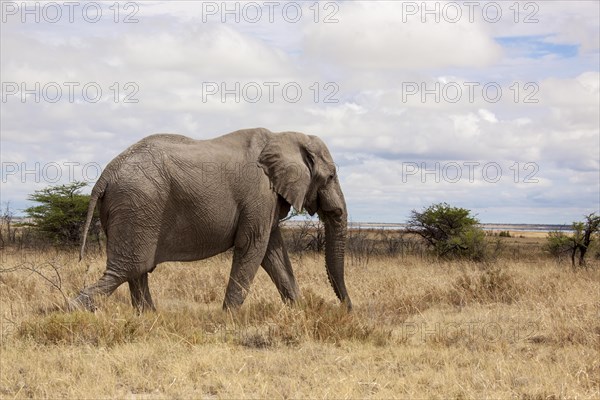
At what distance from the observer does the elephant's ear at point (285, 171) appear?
10.6m

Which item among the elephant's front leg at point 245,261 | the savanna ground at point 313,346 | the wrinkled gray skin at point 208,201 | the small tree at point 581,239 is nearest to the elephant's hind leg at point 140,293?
the wrinkled gray skin at point 208,201

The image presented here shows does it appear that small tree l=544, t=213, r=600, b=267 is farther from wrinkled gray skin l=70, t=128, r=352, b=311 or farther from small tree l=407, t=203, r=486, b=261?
wrinkled gray skin l=70, t=128, r=352, b=311

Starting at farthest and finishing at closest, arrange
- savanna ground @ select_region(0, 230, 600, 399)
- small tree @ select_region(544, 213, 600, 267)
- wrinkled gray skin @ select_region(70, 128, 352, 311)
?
small tree @ select_region(544, 213, 600, 267) < wrinkled gray skin @ select_region(70, 128, 352, 311) < savanna ground @ select_region(0, 230, 600, 399)

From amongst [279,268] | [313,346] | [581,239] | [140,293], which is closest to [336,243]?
[279,268]

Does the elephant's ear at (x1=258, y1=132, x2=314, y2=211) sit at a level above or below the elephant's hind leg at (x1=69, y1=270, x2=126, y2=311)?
above

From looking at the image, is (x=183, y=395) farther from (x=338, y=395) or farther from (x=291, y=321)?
(x=291, y=321)

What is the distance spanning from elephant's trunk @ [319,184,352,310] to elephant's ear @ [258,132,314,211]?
74 centimetres

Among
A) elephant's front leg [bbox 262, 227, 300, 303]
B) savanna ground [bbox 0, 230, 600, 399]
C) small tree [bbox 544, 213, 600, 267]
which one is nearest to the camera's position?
savanna ground [bbox 0, 230, 600, 399]

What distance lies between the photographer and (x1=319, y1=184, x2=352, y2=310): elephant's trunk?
450 inches

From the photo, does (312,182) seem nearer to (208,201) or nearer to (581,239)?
(208,201)

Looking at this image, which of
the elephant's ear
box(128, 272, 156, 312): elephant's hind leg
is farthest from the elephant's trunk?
box(128, 272, 156, 312): elephant's hind leg

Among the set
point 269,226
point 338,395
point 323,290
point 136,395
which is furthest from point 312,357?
point 323,290

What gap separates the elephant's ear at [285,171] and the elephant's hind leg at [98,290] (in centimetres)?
234

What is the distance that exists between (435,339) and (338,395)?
273 centimetres
